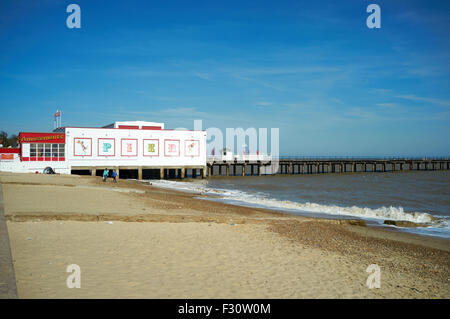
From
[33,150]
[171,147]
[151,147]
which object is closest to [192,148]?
[171,147]

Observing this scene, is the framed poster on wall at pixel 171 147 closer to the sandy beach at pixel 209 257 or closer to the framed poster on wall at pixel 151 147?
the framed poster on wall at pixel 151 147

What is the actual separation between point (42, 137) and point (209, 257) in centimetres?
3135

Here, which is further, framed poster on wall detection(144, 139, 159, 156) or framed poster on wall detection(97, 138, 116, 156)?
framed poster on wall detection(144, 139, 159, 156)

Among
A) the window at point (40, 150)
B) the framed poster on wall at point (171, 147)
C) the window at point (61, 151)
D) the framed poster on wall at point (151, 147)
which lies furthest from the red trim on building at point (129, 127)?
the window at point (40, 150)

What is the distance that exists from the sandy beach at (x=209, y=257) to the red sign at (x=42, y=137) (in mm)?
23084

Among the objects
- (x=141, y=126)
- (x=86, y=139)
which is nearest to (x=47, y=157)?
(x=86, y=139)

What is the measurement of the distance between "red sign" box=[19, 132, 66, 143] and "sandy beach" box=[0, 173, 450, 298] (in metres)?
23.1

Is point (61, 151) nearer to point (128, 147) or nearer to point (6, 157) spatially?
point (6, 157)

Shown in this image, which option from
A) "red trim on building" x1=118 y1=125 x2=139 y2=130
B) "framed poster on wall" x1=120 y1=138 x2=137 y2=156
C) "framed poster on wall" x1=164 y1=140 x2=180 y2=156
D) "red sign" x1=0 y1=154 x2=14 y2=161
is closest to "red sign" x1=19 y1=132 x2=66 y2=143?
"red sign" x1=0 y1=154 x2=14 y2=161

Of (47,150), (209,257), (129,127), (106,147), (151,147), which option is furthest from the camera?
(129,127)

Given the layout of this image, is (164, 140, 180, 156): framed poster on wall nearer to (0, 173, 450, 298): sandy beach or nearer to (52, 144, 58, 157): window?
(52, 144, 58, 157): window

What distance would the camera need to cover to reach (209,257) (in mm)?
8000

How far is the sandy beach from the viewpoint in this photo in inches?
239

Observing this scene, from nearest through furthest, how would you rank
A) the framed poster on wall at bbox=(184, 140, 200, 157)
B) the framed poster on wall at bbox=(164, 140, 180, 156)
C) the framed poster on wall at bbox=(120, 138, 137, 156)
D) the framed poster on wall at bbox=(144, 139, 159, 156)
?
the framed poster on wall at bbox=(120, 138, 137, 156), the framed poster on wall at bbox=(144, 139, 159, 156), the framed poster on wall at bbox=(164, 140, 180, 156), the framed poster on wall at bbox=(184, 140, 200, 157)
